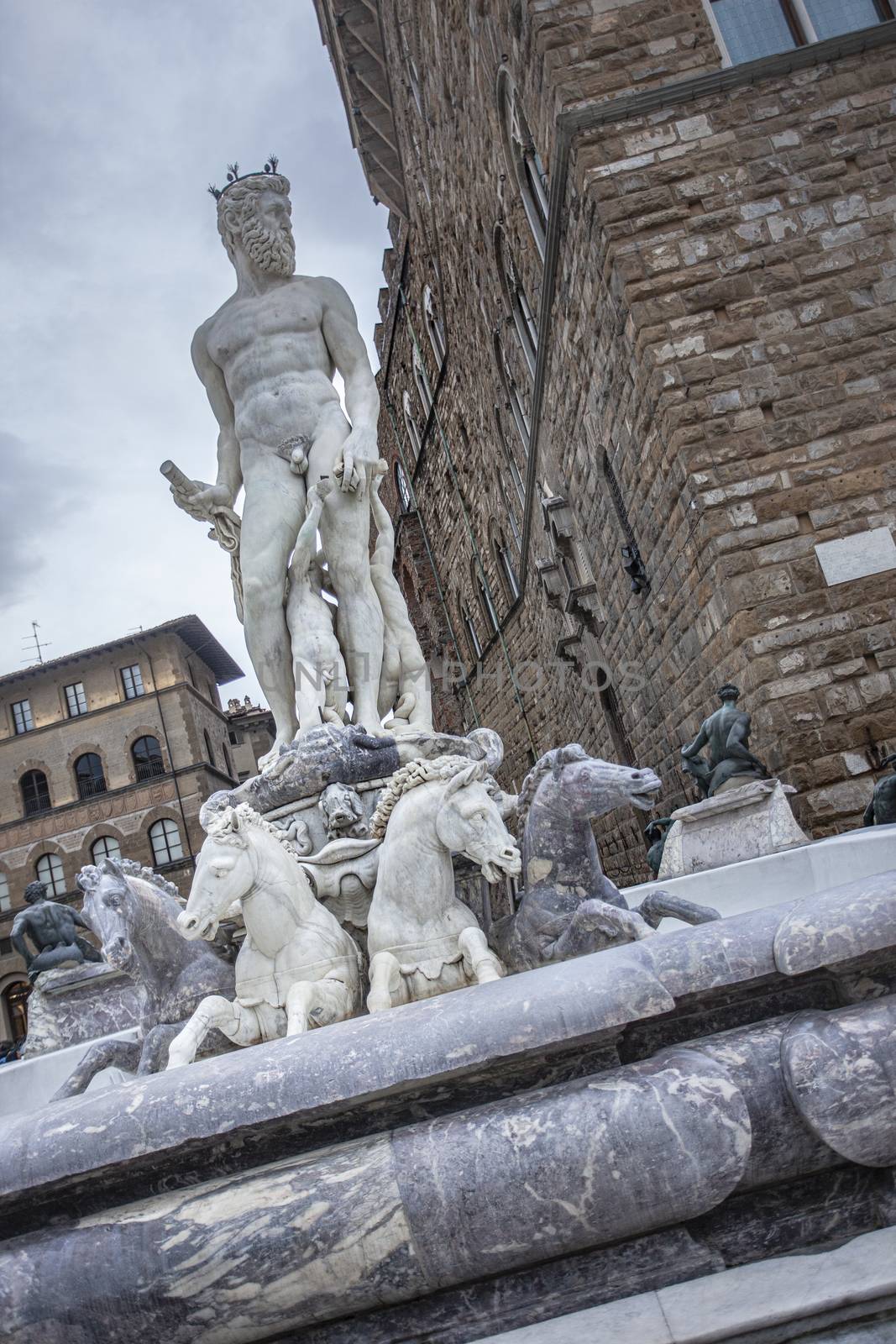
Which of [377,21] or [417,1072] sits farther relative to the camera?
[377,21]

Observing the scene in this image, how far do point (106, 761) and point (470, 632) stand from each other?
60.7 ft

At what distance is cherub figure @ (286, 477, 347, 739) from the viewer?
4.95 meters

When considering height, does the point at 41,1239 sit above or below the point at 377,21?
below

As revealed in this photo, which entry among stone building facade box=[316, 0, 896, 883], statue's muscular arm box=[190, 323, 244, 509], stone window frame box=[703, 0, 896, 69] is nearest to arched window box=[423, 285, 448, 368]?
stone building facade box=[316, 0, 896, 883]

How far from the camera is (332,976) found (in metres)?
3.23

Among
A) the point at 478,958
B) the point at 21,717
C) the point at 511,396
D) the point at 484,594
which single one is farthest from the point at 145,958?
the point at 21,717

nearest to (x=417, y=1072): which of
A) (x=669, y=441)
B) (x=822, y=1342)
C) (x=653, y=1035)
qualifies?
(x=653, y=1035)

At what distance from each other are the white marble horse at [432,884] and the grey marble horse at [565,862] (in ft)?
0.67

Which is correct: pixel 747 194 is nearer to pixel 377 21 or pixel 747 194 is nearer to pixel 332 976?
pixel 332 976

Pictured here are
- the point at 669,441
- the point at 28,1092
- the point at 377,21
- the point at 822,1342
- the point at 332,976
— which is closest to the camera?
the point at 822,1342

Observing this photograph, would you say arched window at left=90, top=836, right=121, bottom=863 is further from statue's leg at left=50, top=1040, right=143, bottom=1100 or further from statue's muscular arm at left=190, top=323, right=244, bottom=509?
statue's leg at left=50, top=1040, right=143, bottom=1100

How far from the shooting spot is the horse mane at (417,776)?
3414 millimetres

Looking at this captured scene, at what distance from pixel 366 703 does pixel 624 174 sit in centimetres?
542

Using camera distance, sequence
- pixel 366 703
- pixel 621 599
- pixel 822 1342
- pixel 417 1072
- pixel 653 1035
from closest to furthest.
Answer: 1. pixel 822 1342
2. pixel 417 1072
3. pixel 653 1035
4. pixel 366 703
5. pixel 621 599
